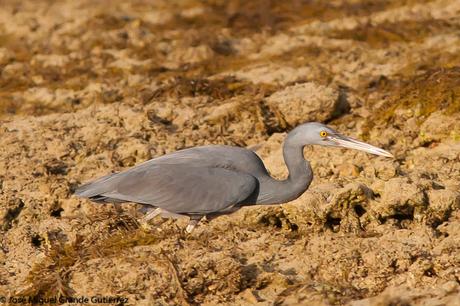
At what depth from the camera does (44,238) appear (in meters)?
7.02

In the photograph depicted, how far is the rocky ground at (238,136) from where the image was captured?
5984mm

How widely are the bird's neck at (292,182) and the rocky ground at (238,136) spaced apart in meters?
0.22

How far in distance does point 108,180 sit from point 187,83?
3258 mm

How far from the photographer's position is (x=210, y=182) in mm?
6543

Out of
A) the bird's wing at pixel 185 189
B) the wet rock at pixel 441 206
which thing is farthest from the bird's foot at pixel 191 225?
the wet rock at pixel 441 206

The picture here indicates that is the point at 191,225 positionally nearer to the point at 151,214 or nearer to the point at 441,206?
the point at 151,214

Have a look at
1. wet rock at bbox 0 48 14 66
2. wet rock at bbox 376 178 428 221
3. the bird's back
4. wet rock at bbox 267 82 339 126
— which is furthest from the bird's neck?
wet rock at bbox 0 48 14 66

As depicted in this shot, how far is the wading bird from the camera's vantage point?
→ 6.52 meters

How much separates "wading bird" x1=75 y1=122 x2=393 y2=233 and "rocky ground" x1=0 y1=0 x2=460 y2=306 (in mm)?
257

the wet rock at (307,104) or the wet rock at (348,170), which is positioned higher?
the wet rock at (307,104)

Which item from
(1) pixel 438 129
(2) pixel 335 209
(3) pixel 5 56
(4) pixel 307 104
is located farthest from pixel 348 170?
(3) pixel 5 56

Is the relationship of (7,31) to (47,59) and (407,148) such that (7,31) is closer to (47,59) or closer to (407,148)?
(47,59)

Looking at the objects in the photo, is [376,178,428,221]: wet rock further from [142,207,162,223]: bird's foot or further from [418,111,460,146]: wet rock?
[142,207,162,223]: bird's foot

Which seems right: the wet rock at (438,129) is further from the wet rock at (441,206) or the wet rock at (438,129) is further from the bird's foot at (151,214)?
the bird's foot at (151,214)
